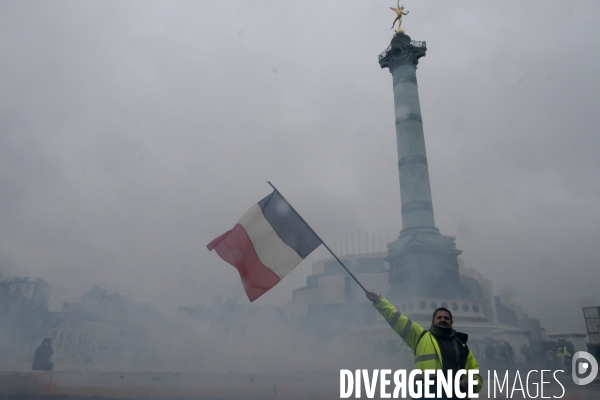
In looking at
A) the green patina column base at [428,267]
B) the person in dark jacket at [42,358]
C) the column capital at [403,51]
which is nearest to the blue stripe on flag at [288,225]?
the person in dark jacket at [42,358]

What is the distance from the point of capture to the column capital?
30.2 meters

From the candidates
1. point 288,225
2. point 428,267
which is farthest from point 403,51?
point 288,225

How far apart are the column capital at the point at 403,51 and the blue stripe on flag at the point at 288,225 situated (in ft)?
90.2

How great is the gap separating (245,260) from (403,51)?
2840 centimetres

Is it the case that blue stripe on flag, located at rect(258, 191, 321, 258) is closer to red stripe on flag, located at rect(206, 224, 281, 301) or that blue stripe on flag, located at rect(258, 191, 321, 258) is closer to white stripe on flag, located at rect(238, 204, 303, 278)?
white stripe on flag, located at rect(238, 204, 303, 278)

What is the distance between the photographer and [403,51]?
30250 mm

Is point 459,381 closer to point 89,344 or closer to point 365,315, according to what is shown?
point 89,344

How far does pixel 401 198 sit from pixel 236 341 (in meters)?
13.5

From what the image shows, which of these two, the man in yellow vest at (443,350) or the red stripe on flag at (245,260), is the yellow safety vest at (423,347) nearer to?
the man in yellow vest at (443,350)

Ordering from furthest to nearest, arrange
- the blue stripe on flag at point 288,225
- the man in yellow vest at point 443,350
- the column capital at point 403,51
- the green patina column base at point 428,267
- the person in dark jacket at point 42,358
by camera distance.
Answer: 1. the column capital at point 403,51
2. the green patina column base at point 428,267
3. the person in dark jacket at point 42,358
4. the blue stripe on flag at point 288,225
5. the man in yellow vest at point 443,350

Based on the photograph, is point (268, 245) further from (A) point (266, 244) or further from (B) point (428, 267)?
(B) point (428, 267)

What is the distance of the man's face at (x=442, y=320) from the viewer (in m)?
2.60

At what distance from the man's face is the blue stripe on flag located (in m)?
2.55

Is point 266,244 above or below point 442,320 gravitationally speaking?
above
